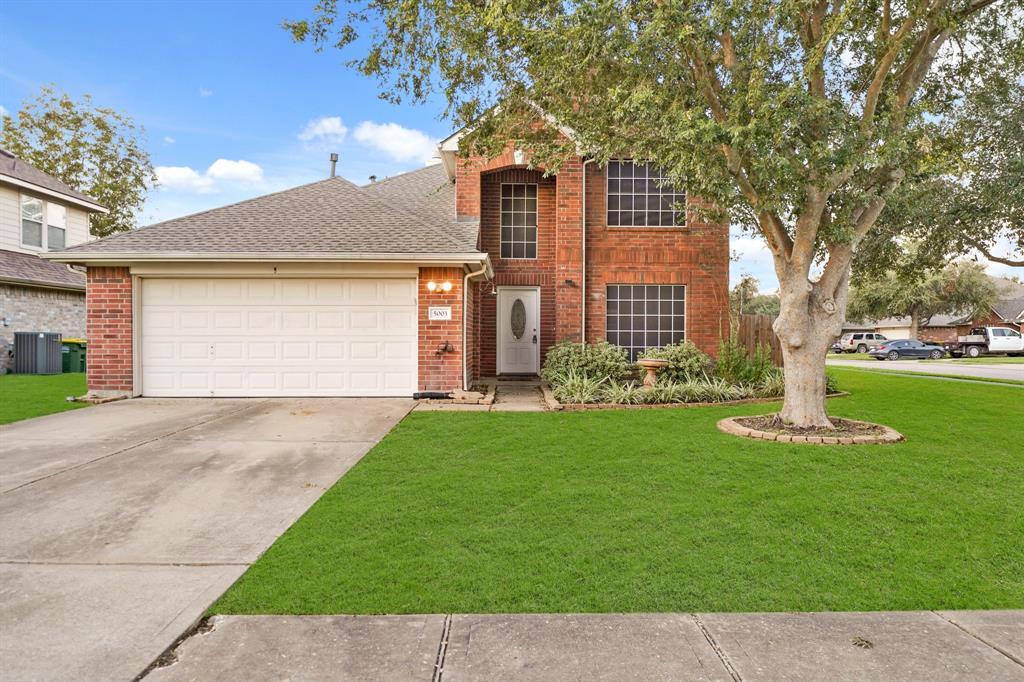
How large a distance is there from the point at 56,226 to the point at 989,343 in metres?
46.6

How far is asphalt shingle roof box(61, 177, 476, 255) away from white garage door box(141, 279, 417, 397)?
0.67 metres

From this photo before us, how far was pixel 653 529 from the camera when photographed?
3.85 m

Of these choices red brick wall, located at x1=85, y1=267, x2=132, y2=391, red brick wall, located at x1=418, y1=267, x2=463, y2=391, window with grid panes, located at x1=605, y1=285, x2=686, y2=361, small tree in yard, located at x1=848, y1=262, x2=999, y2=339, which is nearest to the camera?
red brick wall, located at x1=85, y1=267, x2=132, y2=391

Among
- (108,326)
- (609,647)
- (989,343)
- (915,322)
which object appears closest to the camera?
(609,647)

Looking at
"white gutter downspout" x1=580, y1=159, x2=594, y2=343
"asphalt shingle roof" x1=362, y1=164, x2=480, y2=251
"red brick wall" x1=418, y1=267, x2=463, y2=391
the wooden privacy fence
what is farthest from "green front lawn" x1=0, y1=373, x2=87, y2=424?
the wooden privacy fence

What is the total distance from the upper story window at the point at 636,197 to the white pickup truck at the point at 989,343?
3138cm

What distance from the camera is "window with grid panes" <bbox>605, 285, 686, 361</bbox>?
42.8ft

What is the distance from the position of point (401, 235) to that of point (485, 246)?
313 cm

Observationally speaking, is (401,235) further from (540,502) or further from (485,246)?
(540,502)

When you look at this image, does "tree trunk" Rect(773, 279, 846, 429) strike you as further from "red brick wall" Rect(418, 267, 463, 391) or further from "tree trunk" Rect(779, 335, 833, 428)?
"red brick wall" Rect(418, 267, 463, 391)

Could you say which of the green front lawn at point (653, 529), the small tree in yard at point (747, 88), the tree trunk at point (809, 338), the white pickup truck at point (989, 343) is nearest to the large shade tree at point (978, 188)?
the small tree in yard at point (747, 88)

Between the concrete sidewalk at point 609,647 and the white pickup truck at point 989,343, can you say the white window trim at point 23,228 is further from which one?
the white pickup truck at point 989,343

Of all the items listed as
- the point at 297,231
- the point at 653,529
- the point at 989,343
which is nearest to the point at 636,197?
the point at 297,231

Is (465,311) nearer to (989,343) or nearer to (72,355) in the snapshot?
(72,355)
